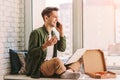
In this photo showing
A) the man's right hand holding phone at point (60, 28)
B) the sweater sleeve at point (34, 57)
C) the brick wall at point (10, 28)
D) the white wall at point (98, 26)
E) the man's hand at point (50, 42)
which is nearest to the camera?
the man's hand at point (50, 42)

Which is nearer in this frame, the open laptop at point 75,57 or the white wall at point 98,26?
the open laptop at point 75,57

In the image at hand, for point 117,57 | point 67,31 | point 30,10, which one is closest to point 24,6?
point 30,10

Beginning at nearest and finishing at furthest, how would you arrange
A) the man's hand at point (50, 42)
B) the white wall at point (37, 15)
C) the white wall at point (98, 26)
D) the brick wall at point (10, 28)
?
the man's hand at point (50, 42) < the brick wall at point (10, 28) < the white wall at point (98, 26) < the white wall at point (37, 15)

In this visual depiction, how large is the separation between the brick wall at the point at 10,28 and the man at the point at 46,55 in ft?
0.94

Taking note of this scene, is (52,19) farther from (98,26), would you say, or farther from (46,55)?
(98,26)

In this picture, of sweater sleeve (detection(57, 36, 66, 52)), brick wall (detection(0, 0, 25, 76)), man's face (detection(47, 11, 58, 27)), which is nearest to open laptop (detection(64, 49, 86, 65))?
sweater sleeve (detection(57, 36, 66, 52))

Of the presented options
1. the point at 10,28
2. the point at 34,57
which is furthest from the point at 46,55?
the point at 10,28

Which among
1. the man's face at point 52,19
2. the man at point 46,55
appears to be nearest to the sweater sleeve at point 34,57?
the man at point 46,55

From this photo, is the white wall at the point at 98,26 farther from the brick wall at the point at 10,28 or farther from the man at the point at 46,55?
the brick wall at the point at 10,28

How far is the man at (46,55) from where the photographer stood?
2830mm

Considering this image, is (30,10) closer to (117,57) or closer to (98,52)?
(98,52)

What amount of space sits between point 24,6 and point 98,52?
116 centimetres

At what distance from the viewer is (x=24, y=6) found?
3.54 metres

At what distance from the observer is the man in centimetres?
283
